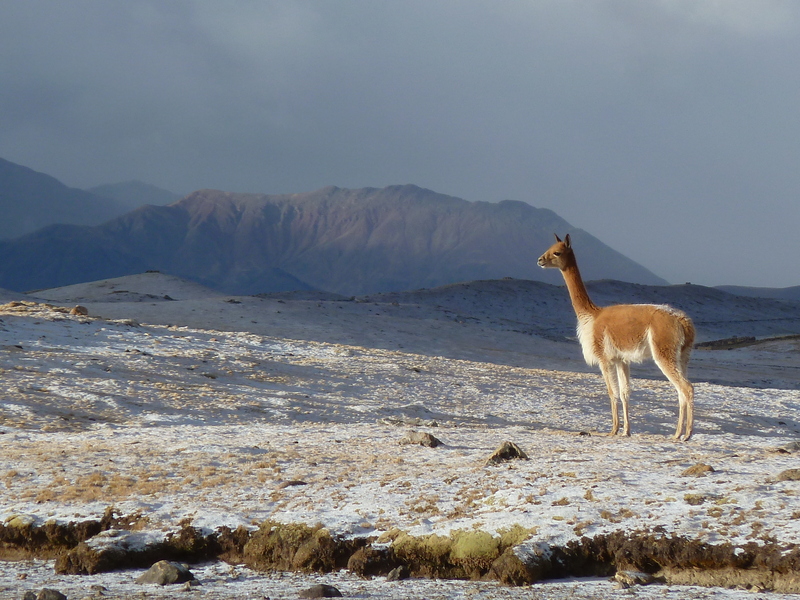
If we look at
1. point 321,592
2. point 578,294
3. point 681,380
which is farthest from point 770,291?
point 321,592

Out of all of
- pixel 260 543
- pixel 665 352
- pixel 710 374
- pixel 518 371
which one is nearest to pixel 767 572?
pixel 260 543

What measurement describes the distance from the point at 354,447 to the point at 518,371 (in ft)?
44.8

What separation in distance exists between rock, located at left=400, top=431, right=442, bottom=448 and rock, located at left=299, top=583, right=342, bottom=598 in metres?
4.83

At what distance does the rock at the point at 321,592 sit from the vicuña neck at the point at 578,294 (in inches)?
284

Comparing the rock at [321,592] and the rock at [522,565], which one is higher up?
the rock at [522,565]

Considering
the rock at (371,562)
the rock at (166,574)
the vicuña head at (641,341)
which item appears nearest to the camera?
the rock at (166,574)

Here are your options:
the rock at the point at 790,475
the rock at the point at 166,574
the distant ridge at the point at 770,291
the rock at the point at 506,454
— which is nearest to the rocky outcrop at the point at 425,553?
the rock at the point at 166,574

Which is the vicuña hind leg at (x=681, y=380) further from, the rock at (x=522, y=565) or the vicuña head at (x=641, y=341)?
the rock at (x=522, y=565)

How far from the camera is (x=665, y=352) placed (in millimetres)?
11297

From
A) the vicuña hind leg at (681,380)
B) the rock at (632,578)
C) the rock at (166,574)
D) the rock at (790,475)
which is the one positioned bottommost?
the rock at (166,574)

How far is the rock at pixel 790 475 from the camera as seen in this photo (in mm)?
7684

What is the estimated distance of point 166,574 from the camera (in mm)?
6723

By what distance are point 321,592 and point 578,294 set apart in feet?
25.9

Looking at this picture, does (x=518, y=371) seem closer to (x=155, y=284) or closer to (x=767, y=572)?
(x=767, y=572)
